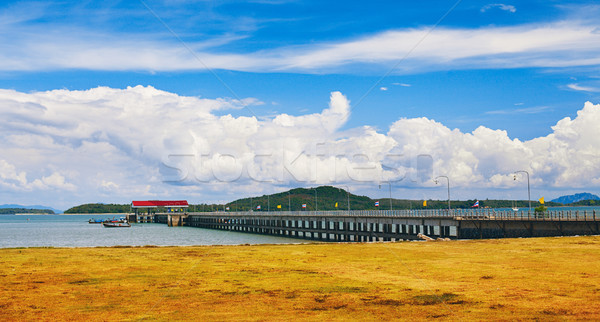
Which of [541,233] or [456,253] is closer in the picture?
[456,253]

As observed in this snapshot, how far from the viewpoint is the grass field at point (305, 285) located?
16092 mm

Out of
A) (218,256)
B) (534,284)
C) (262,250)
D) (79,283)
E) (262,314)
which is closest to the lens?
(262,314)

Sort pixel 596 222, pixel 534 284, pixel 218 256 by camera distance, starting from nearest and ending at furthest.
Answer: pixel 534 284, pixel 218 256, pixel 596 222

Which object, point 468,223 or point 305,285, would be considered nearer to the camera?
point 305,285

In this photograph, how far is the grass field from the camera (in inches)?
634

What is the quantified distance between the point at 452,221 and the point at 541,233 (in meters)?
16.3

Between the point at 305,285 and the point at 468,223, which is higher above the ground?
the point at 305,285

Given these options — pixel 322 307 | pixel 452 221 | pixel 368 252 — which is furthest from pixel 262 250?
pixel 452 221

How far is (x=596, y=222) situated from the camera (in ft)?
165

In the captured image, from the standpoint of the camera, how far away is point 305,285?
68.0 feet

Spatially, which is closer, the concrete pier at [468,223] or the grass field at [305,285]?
the grass field at [305,285]

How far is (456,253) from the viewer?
31406 mm

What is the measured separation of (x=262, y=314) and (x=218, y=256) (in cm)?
1597

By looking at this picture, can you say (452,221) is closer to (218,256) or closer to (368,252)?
(368,252)
